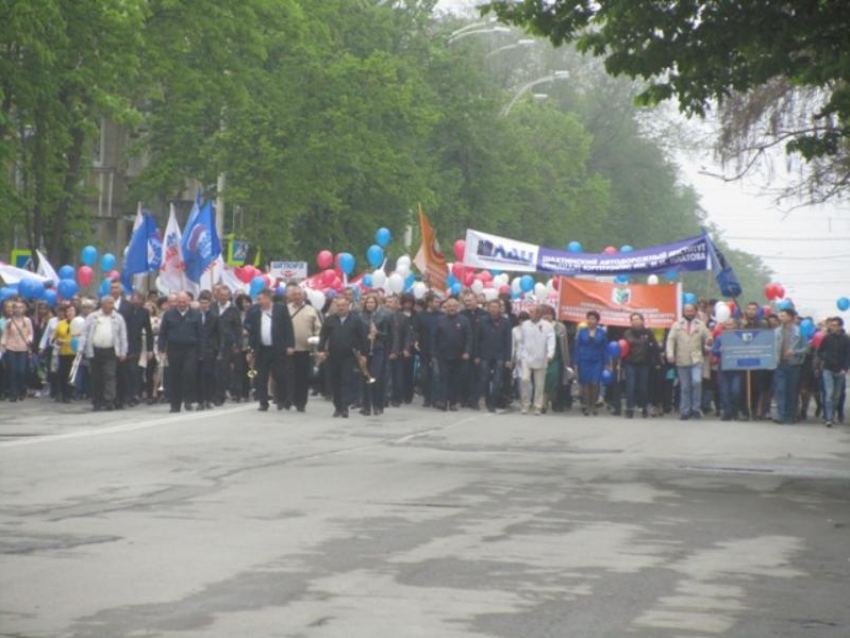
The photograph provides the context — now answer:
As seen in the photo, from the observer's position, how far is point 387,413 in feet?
95.9

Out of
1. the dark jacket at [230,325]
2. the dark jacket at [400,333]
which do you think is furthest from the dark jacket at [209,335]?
the dark jacket at [400,333]

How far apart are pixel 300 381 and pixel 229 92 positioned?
56.4 feet

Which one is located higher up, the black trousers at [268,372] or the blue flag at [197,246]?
the blue flag at [197,246]

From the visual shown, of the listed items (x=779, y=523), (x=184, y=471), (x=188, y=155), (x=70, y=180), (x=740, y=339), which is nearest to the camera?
(x=779, y=523)

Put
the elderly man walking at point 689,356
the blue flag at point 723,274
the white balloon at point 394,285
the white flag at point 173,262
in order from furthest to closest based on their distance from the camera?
1. the white balloon at point 394,285
2. the blue flag at point 723,274
3. the white flag at point 173,262
4. the elderly man walking at point 689,356

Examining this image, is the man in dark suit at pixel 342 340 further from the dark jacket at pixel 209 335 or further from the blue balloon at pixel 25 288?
the blue balloon at pixel 25 288

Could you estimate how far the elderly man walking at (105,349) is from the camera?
28469 mm

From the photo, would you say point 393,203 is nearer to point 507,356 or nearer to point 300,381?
point 507,356

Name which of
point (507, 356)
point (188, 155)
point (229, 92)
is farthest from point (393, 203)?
point (507, 356)

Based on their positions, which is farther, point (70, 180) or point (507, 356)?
point (70, 180)

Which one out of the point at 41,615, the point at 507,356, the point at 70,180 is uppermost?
the point at 70,180

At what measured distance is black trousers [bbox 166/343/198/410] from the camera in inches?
1088

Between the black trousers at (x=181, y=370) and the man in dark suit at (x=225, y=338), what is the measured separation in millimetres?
1523

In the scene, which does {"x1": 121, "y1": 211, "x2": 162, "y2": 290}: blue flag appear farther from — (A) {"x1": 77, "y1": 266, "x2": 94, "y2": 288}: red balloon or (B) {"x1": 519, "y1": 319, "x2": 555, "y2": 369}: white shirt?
(B) {"x1": 519, "y1": 319, "x2": 555, "y2": 369}: white shirt
